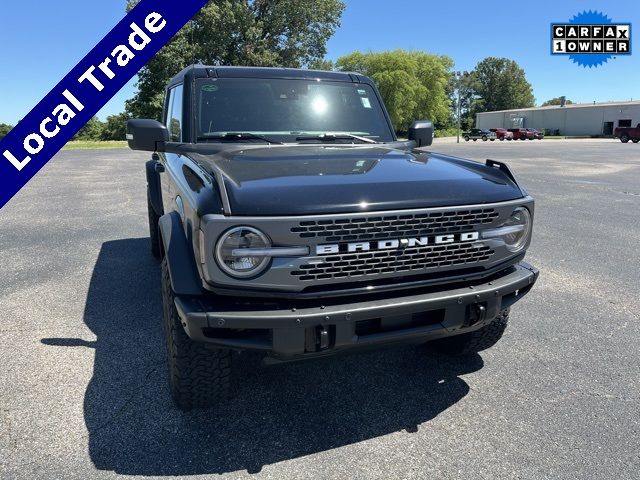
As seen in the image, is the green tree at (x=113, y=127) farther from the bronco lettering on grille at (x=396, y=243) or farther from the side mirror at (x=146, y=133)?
the bronco lettering on grille at (x=396, y=243)

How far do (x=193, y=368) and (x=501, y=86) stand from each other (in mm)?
Answer: 109479

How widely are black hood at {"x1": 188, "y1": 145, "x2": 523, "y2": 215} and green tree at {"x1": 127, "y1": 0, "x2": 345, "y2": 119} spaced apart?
3313 cm

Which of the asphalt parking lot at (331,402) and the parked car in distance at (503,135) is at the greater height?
the parked car in distance at (503,135)

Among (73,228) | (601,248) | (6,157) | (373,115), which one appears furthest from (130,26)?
(601,248)

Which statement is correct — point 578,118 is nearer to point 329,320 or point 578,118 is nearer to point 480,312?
point 480,312

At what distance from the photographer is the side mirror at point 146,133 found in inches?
140

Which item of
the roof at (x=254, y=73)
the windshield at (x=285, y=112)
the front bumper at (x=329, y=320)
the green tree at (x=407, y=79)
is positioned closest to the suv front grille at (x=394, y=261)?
the front bumper at (x=329, y=320)

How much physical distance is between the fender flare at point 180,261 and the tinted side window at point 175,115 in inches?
48.9

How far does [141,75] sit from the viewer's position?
37.2 m

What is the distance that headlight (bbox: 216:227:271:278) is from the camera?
83.1 inches

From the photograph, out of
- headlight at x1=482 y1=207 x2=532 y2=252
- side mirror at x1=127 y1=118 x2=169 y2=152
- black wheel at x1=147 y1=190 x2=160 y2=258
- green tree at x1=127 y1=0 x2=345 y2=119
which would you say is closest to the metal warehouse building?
green tree at x1=127 y1=0 x2=345 y2=119

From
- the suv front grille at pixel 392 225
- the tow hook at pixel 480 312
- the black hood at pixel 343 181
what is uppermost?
the black hood at pixel 343 181

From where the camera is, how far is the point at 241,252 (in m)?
2.11

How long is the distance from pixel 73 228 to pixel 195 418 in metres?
5.78
